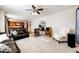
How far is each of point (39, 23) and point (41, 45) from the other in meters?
0.43

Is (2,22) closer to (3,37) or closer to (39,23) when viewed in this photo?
(3,37)

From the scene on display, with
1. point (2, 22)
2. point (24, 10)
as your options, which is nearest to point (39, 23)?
point (24, 10)

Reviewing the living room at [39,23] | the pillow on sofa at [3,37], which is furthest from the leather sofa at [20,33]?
the pillow on sofa at [3,37]

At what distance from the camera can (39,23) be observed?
75.4 inches

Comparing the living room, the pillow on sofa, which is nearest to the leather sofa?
the living room

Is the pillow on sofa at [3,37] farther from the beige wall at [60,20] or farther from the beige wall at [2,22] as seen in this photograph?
the beige wall at [60,20]

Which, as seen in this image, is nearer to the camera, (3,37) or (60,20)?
(3,37)

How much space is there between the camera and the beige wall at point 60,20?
1777 millimetres
